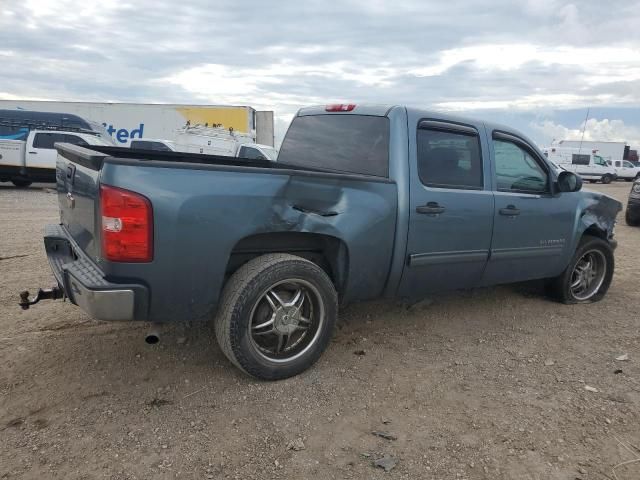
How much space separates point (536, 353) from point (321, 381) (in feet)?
5.87

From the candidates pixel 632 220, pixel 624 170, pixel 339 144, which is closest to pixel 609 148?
pixel 624 170

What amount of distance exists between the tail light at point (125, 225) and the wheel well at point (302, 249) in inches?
22.4

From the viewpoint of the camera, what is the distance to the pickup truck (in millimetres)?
2850

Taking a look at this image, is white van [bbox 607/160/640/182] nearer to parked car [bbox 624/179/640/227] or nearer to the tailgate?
parked car [bbox 624/179/640/227]

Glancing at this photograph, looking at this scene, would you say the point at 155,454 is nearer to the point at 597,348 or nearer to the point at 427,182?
the point at 427,182

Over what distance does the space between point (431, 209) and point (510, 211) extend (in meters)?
0.95

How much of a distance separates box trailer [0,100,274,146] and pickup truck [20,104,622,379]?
2049 centimetres

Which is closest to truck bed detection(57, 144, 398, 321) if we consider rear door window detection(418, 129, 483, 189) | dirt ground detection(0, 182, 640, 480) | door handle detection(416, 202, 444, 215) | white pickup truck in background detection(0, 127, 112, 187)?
door handle detection(416, 202, 444, 215)

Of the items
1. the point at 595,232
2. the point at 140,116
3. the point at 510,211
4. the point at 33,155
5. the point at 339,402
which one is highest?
the point at 140,116

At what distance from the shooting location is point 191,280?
3000mm

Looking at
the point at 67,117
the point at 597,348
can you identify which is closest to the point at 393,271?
the point at 597,348

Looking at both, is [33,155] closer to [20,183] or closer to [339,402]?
[20,183]

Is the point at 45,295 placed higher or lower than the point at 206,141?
lower

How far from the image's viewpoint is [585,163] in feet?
114
